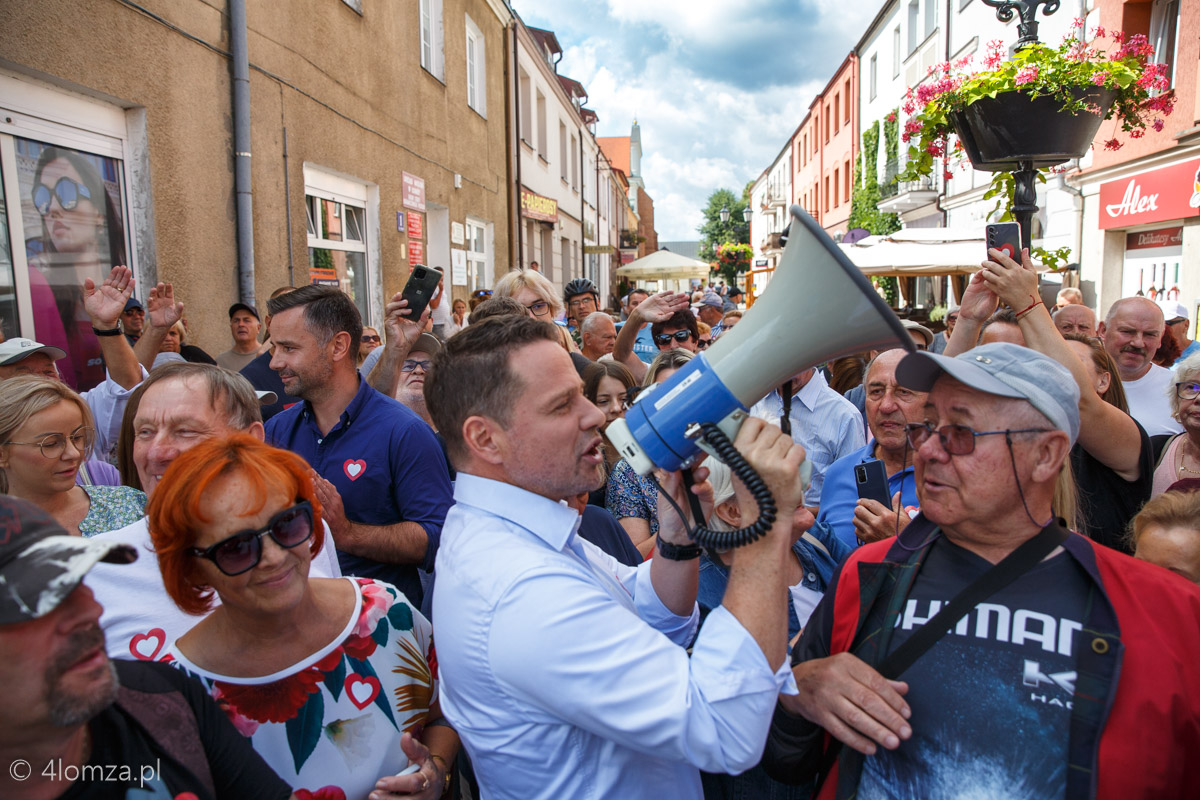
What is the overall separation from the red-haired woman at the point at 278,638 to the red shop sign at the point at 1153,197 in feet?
39.0

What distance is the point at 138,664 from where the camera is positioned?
1436mm

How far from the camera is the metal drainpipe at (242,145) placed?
578 cm

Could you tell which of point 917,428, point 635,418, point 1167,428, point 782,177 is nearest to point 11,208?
point 635,418

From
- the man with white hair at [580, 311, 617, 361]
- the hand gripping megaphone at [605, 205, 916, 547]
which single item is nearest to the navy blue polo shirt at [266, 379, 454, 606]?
the hand gripping megaphone at [605, 205, 916, 547]

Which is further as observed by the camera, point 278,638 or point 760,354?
point 278,638

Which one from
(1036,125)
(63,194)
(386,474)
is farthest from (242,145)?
(1036,125)

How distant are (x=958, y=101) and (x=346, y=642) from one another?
3350 mm

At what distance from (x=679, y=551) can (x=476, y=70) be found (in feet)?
42.1

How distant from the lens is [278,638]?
72.7 inches

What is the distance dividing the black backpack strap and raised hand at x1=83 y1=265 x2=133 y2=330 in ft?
11.9

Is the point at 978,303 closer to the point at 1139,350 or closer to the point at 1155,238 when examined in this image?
the point at 1139,350

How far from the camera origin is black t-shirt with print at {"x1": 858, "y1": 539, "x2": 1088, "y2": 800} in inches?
55.7

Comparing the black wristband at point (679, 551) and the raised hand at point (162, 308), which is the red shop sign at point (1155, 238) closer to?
the black wristband at point (679, 551)

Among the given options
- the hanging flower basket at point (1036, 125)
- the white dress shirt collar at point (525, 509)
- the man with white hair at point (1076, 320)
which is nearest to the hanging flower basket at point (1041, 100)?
the hanging flower basket at point (1036, 125)
